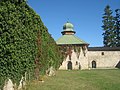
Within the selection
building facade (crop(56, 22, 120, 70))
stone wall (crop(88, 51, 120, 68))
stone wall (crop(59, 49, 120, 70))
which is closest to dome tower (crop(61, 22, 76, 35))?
building facade (crop(56, 22, 120, 70))

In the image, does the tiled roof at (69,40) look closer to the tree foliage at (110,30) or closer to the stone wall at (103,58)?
the stone wall at (103,58)

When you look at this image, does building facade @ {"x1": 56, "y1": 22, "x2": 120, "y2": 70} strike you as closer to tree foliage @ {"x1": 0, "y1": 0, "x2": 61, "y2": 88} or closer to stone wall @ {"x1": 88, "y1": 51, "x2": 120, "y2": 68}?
stone wall @ {"x1": 88, "y1": 51, "x2": 120, "y2": 68}

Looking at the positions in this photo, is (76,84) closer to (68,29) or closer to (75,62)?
(75,62)

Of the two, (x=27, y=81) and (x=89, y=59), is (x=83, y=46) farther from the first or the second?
(x=27, y=81)

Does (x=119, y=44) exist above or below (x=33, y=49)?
above

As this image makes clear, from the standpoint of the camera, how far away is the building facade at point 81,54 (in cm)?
4519

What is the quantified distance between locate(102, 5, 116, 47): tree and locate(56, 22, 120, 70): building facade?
59.1 ft

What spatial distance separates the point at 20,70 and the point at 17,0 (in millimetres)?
3134

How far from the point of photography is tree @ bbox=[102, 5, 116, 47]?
67562 mm

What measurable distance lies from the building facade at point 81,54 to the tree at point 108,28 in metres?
18.0

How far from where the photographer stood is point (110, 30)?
69.4 metres

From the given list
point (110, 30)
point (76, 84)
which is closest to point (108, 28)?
point (110, 30)

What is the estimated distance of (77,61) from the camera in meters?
45.2

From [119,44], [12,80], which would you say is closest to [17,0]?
[12,80]
